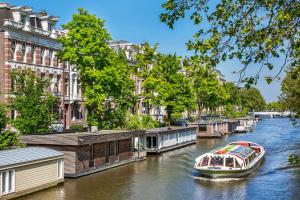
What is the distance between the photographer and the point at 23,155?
29.2 meters

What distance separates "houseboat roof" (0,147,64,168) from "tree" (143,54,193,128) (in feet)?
115

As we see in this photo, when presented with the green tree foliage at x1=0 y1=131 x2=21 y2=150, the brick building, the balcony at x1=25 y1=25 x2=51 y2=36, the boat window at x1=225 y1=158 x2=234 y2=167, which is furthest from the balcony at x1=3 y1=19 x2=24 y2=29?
the boat window at x1=225 y1=158 x2=234 y2=167

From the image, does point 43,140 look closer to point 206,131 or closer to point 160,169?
point 160,169

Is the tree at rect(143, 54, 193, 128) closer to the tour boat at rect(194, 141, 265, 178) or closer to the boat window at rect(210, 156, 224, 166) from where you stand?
the tour boat at rect(194, 141, 265, 178)

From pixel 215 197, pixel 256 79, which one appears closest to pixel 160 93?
pixel 215 197

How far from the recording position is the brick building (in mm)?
50531

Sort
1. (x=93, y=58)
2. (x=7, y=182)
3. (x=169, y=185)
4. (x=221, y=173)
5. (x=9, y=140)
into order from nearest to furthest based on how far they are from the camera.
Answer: (x=7, y=182)
(x=169, y=185)
(x=221, y=173)
(x=9, y=140)
(x=93, y=58)

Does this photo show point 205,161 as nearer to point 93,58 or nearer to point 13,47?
point 93,58

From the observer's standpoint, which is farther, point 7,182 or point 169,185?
point 169,185

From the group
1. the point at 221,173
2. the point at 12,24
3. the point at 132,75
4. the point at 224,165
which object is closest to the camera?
the point at 221,173

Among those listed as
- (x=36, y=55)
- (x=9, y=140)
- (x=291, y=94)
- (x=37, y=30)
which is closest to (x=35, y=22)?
(x=37, y=30)

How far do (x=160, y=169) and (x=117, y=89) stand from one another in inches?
527

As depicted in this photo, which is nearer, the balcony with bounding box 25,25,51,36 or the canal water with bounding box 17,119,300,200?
the canal water with bounding box 17,119,300,200

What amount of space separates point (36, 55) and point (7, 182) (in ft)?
104
